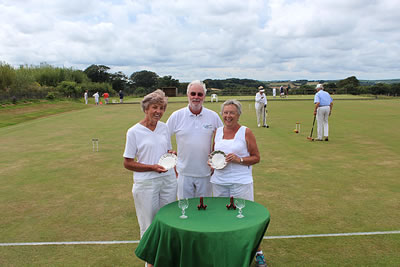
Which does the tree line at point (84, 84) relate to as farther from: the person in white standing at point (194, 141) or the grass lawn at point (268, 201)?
the person in white standing at point (194, 141)

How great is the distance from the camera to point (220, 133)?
15.3ft

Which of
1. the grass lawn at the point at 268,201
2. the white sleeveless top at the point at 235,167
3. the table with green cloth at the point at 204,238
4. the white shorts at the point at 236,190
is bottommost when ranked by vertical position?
the grass lawn at the point at 268,201

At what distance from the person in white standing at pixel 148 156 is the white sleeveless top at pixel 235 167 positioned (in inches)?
29.1

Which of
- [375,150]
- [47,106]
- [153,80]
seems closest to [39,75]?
[47,106]

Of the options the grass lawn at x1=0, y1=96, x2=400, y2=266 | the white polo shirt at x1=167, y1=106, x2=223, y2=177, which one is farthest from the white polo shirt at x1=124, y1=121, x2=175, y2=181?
the grass lawn at x1=0, y1=96, x2=400, y2=266

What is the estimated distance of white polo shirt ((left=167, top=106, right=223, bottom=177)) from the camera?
4.68m

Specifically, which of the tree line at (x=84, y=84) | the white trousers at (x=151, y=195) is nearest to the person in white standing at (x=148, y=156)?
the white trousers at (x=151, y=195)

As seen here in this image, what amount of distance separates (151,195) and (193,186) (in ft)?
2.61

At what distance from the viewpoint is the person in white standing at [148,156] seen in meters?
4.16

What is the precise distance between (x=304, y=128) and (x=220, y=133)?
15.0 m

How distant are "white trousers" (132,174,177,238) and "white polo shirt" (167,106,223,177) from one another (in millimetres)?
403

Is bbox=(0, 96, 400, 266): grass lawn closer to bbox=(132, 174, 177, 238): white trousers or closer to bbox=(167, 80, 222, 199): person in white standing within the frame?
bbox=(132, 174, 177, 238): white trousers

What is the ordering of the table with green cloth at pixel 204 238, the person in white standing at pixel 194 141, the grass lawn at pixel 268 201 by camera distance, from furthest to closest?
1. the grass lawn at pixel 268 201
2. the person in white standing at pixel 194 141
3. the table with green cloth at pixel 204 238

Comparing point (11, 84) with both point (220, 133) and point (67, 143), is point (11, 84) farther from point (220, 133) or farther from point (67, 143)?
point (220, 133)
